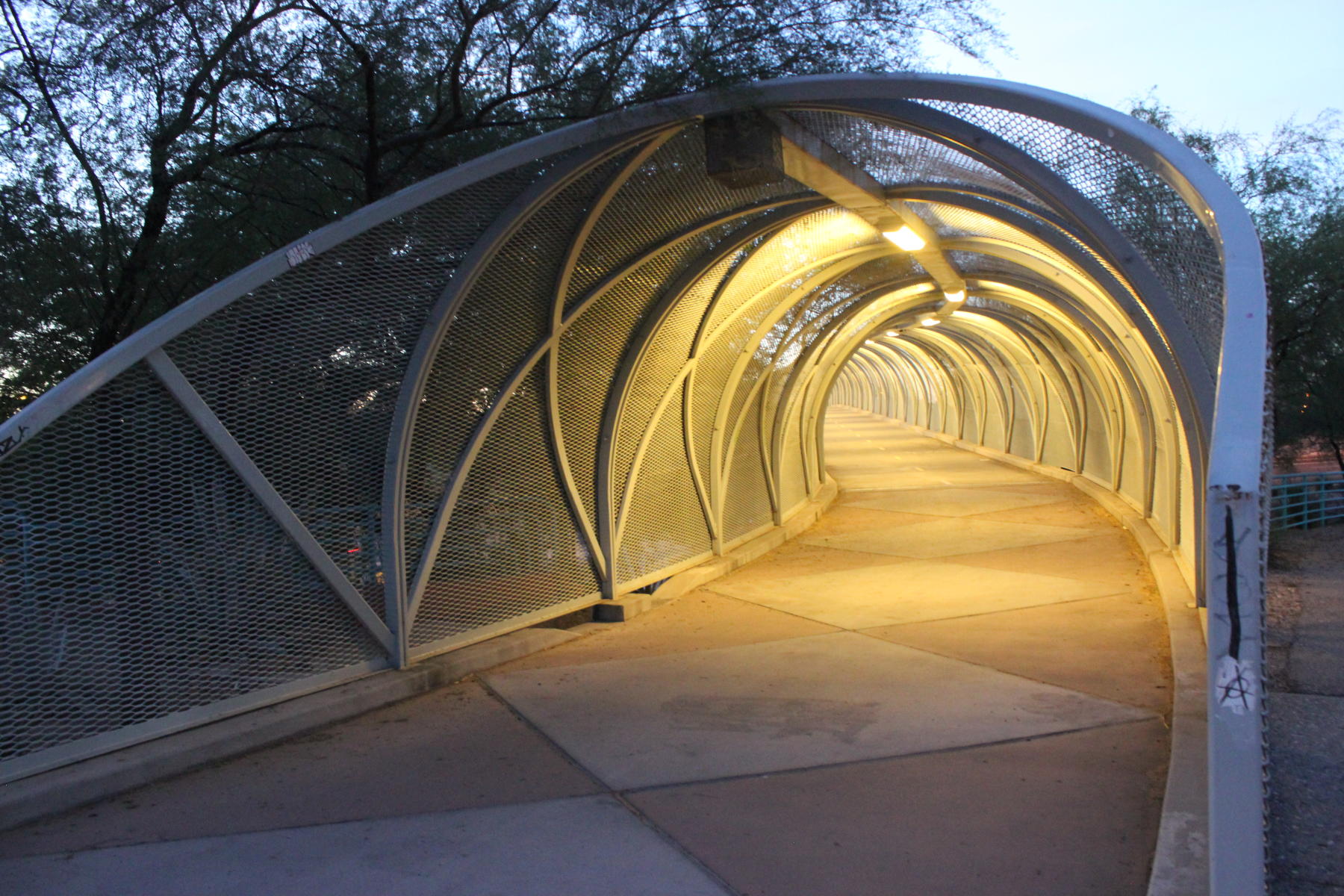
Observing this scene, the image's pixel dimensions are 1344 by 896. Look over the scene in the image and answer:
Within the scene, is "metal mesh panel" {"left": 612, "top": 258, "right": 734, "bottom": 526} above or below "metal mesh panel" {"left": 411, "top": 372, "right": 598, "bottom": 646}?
above

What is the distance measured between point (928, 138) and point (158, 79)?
16.2 ft

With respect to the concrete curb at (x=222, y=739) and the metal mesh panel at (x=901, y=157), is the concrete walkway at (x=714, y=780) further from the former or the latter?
the metal mesh panel at (x=901, y=157)

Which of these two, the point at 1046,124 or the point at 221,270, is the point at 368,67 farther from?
the point at 1046,124

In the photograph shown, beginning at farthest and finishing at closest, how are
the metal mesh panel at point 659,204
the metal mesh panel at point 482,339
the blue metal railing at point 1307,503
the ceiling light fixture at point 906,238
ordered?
the blue metal railing at point 1307,503
the ceiling light fixture at point 906,238
the metal mesh panel at point 659,204
the metal mesh panel at point 482,339

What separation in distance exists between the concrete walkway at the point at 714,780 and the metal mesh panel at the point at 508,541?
0.45 m

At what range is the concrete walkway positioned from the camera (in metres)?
4.07

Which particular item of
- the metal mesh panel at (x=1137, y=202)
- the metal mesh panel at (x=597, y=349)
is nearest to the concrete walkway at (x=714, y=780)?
the metal mesh panel at (x=597, y=349)

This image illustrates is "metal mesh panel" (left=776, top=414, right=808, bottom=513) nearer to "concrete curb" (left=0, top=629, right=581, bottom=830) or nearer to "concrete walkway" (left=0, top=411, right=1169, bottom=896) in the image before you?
"concrete walkway" (left=0, top=411, right=1169, bottom=896)

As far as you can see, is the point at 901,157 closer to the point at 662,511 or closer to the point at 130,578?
the point at 662,511

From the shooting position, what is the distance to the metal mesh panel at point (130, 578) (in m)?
4.82

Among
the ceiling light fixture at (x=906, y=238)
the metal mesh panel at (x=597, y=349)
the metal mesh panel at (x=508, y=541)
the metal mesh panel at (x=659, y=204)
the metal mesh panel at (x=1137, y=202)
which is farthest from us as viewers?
the ceiling light fixture at (x=906, y=238)

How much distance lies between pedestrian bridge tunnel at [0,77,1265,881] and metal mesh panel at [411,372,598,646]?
0.02m

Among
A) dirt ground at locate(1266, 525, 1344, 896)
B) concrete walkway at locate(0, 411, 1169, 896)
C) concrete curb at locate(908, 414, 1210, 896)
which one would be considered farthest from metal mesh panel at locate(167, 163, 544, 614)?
dirt ground at locate(1266, 525, 1344, 896)

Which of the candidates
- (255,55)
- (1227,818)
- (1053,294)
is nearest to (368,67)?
(255,55)
